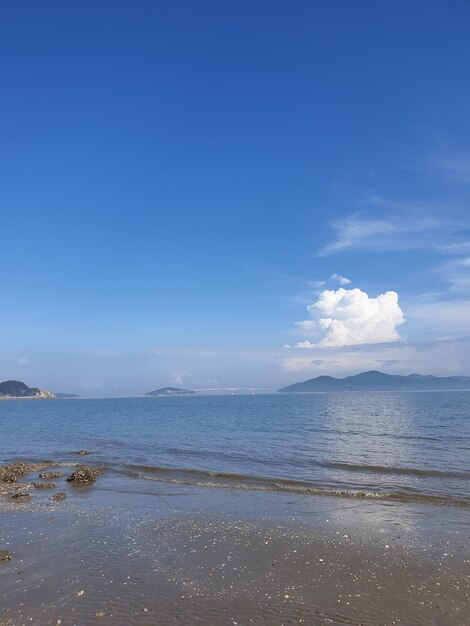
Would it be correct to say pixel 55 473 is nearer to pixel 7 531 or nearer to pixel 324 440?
pixel 7 531

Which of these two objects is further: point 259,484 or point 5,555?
point 259,484

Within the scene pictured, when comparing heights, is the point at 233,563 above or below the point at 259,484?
above

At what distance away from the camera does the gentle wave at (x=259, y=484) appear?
65.2 feet

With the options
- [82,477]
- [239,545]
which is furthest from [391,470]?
[82,477]

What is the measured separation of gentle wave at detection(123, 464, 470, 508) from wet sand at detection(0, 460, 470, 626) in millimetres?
1669

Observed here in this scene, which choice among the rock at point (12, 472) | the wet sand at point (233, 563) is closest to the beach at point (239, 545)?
the wet sand at point (233, 563)

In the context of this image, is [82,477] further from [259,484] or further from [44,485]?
[259,484]

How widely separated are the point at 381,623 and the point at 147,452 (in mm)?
30337

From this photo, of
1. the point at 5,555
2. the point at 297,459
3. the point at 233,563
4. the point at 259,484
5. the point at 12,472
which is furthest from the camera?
the point at 297,459

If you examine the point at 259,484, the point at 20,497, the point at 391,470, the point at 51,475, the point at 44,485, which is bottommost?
the point at 391,470

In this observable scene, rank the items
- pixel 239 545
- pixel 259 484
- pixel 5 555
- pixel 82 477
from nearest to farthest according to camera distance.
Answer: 1. pixel 5 555
2. pixel 239 545
3. pixel 259 484
4. pixel 82 477

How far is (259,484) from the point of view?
2308cm

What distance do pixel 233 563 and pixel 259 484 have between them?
11.4 meters

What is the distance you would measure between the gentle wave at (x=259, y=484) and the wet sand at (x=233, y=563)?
5.47 feet
